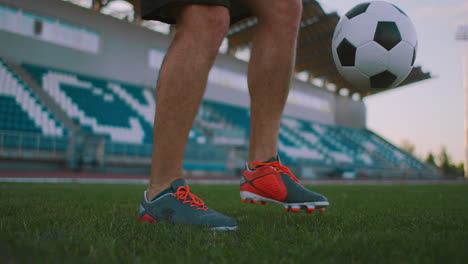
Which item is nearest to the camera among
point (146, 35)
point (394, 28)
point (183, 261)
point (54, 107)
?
point (183, 261)

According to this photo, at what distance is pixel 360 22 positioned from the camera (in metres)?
2.18

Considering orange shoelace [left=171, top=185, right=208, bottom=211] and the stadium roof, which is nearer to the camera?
orange shoelace [left=171, top=185, right=208, bottom=211]

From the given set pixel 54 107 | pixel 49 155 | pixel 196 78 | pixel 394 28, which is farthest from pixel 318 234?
pixel 54 107

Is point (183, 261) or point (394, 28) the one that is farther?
point (394, 28)

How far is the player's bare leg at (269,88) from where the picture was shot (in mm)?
1670

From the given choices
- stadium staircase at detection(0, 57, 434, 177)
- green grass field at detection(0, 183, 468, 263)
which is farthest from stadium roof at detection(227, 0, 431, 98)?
green grass field at detection(0, 183, 468, 263)

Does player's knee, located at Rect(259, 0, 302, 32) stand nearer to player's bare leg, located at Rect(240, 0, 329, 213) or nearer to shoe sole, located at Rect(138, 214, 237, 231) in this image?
player's bare leg, located at Rect(240, 0, 329, 213)

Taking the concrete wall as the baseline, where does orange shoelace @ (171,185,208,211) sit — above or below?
below

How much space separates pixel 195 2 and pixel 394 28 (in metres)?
1.30

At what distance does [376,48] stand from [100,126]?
10836mm

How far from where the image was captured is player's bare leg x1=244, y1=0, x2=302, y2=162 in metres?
1.73

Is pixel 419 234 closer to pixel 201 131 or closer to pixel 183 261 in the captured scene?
pixel 183 261

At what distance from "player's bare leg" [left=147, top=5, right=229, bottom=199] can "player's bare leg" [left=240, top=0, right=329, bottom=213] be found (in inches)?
14.5

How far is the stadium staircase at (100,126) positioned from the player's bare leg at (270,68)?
31.6ft
